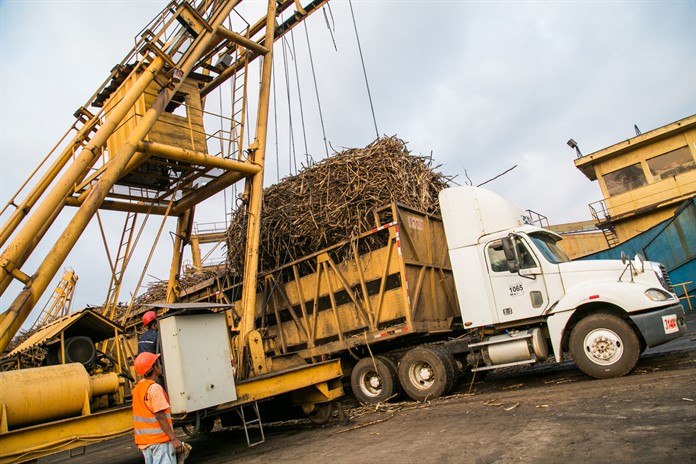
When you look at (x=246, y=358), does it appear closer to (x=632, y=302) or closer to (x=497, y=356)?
(x=497, y=356)

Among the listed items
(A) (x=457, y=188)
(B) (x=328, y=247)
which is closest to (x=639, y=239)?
(A) (x=457, y=188)

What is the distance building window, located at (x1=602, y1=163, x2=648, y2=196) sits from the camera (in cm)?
2398

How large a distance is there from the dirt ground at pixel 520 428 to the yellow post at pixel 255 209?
178cm

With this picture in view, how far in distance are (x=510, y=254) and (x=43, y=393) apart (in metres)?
6.39

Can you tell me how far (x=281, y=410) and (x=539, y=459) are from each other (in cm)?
478

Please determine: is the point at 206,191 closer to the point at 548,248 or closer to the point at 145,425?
the point at 145,425

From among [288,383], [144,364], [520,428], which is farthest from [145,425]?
[520,428]

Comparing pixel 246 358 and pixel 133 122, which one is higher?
pixel 133 122

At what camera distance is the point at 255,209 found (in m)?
8.81

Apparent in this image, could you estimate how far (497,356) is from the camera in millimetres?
7398

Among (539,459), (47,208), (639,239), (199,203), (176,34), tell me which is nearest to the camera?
A: (539,459)

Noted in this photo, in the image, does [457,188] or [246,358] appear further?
[457,188]

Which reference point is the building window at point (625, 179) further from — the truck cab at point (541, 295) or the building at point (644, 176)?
the truck cab at point (541, 295)

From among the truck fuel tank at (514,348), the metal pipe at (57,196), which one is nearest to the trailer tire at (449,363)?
the truck fuel tank at (514,348)
